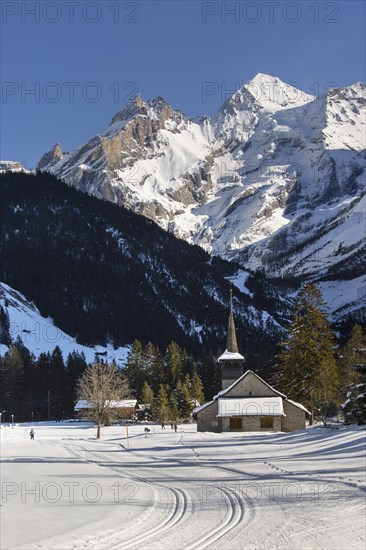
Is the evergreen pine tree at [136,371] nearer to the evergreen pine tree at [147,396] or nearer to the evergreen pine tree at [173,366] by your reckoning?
the evergreen pine tree at [173,366]

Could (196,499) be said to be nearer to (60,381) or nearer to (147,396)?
(147,396)

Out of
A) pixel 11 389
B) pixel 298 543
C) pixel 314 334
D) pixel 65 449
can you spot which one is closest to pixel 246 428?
pixel 314 334

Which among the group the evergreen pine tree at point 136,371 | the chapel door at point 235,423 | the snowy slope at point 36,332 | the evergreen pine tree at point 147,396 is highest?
the snowy slope at point 36,332

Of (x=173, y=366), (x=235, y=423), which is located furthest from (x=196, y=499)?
(x=173, y=366)

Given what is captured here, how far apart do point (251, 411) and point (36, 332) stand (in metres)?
108

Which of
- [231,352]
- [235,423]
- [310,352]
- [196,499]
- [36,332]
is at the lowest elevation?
[235,423]

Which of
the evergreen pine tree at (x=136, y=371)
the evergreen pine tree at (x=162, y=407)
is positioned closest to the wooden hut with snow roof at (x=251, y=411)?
the evergreen pine tree at (x=162, y=407)

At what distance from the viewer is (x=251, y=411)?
55875mm

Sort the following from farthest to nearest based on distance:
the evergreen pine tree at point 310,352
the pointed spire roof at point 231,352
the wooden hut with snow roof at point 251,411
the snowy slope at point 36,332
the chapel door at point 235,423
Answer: the snowy slope at point 36,332 < the pointed spire roof at point 231,352 < the chapel door at point 235,423 < the wooden hut with snow roof at point 251,411 < the evergreen pine tree at point 310,352

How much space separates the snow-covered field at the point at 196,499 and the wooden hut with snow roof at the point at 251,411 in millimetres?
20997

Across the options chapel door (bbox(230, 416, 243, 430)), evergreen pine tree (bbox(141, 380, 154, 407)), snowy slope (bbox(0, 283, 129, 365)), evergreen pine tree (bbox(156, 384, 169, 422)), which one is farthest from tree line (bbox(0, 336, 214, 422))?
chapel door (bbox(230, 416, 243, 430))

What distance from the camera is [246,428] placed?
2200 inches

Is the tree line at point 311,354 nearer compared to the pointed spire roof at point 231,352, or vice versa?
the tree line at point 311,354

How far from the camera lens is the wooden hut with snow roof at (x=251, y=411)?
182 feet
